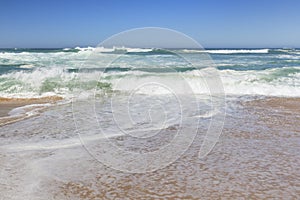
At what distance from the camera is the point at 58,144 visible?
5621mm

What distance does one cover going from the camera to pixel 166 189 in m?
3.77

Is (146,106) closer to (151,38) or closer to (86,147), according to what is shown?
(86,147)

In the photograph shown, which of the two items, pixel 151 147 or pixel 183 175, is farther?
pixel 151 147

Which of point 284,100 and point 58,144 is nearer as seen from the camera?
point 58,144

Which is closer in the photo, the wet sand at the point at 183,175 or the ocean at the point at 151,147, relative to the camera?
the wet sand at the point at 183,175

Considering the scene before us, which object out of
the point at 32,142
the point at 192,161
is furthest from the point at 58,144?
the point at 192,161

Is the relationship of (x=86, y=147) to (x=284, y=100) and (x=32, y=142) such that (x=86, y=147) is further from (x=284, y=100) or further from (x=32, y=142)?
(x=284, y=100)

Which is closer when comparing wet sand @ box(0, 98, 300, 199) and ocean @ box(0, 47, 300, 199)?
wet sand @ box(0, 98, 300, 199)

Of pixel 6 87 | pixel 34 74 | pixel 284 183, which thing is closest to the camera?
pixel 284 183

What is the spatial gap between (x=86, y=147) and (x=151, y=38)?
79.7 inches

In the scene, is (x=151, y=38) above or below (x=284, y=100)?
above

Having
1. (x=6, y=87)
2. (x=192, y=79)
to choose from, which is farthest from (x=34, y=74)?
(x=192, y=79)

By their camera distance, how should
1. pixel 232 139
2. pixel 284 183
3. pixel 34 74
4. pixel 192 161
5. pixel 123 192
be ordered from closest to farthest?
pixel 123 192, pixel 284 183, pixel 192 161, pixel 232 139, pixel 34 74

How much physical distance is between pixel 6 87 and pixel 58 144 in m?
9.25
